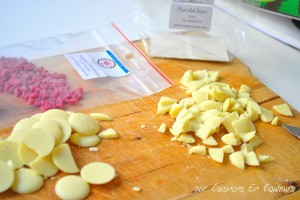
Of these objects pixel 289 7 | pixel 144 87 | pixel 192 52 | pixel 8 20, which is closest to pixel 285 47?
pixel 289 7

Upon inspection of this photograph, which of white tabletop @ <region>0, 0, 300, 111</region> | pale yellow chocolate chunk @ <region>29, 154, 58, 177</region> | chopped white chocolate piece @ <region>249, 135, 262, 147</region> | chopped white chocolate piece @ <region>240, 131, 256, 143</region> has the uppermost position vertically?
white tabletop @ <region>0, 0, 300, 111</region>

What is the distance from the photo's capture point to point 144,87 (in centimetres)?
80

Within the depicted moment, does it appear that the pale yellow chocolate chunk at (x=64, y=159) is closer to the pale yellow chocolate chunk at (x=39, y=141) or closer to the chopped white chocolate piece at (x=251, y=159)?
the pale yellow chocolate chunk at (x=39, y=141)

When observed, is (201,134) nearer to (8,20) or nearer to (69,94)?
(69,94)

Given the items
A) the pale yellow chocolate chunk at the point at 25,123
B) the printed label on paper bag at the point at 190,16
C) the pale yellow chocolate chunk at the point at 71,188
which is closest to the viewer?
the pale yellow chocolate chunk at the point at 71,188

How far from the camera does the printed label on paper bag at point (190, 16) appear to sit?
90cm

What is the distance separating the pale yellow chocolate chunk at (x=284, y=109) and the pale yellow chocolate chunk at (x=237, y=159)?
18 centimetres

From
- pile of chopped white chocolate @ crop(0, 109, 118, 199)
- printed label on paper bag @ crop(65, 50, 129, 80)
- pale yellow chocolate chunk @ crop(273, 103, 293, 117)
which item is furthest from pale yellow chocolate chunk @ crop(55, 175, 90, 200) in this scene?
pale yellow chocolate chunk @ crop(273, 103, 293, 117)

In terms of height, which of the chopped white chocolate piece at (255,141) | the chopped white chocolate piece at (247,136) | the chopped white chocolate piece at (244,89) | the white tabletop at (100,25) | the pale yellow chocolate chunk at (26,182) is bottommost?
the pale yellow chocolate chunk at (26,182)

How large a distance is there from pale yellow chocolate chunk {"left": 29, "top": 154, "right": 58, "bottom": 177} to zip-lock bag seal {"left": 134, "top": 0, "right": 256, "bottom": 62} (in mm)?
430

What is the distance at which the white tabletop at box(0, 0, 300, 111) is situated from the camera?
0.90m

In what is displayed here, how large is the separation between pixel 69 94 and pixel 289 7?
63cm

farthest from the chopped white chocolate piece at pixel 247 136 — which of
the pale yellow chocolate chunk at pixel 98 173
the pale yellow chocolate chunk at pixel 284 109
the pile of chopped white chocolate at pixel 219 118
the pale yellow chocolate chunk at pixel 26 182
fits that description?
the pale yellow chocolate chunk at pixel 26 182

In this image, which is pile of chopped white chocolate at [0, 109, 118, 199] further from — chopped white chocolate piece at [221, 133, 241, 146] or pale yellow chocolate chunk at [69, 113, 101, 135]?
chopped white chocolate piece at [221, 133, 241, 146]
